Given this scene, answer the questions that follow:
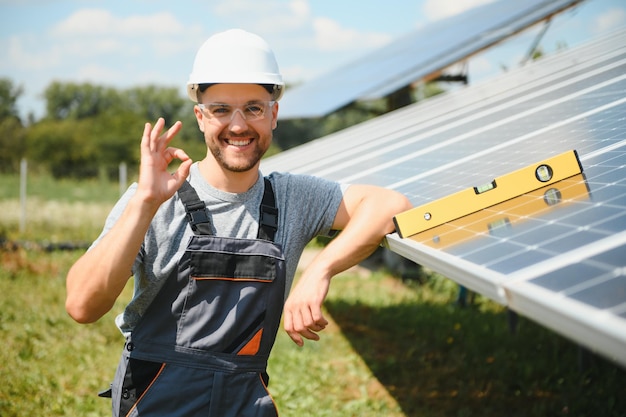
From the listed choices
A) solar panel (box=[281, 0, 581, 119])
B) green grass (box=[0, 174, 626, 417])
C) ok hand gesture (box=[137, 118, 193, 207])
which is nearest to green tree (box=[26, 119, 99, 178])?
solar panel (box=[281, 0, 581, 119])

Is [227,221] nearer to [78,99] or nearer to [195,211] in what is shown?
[195,211]

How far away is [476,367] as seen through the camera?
Answer: 5555mm

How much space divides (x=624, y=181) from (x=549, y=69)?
429 centimetres

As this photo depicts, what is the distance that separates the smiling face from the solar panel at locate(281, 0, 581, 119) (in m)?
6.96

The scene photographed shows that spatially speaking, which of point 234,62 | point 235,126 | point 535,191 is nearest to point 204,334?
point 235,126

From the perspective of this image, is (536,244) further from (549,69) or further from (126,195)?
(549,69)

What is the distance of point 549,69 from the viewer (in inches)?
242

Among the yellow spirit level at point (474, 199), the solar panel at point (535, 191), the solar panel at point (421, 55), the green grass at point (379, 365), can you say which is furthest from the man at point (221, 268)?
the solar panel at point (421, 55)

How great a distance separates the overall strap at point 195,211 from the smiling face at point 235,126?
0.52 feet

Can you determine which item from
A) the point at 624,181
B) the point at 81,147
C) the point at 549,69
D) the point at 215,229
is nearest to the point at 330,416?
the point at 215,229

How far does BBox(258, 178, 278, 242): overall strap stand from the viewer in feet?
8.00

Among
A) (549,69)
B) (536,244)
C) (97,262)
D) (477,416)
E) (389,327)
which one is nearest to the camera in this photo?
(536,244)

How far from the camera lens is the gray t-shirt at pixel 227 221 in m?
2.31

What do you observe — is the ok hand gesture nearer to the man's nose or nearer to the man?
the man
